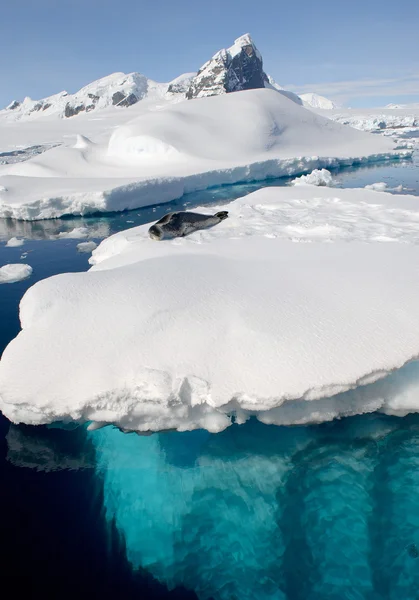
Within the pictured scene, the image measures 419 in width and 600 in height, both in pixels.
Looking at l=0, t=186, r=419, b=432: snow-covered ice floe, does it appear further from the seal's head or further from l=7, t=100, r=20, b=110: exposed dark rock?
l=7, t=100, r=20, b=110: exposed dark rock

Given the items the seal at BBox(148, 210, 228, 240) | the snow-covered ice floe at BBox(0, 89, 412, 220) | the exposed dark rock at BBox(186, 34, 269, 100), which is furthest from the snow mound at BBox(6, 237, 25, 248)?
the exposed dark rock at BBox(186, 34, 269, 100)

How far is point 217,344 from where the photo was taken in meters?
3.22

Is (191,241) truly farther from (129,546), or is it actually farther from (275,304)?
(129,546)

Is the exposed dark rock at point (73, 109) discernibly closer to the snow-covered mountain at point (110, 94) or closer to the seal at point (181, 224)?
the snow-covered mountain at point (110, 94)

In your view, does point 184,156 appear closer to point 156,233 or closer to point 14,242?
point 14,242

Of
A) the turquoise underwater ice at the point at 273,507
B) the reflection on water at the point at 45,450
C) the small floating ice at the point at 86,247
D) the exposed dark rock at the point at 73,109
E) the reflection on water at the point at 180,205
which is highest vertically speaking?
the exposed dark rock at the point at 73,109

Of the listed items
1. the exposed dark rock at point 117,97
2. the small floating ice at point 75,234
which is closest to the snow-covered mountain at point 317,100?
the exposed dark rock at point 117,97

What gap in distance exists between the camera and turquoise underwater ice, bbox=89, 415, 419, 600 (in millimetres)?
2578

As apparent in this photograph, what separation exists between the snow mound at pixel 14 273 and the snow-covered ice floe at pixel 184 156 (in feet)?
15.9

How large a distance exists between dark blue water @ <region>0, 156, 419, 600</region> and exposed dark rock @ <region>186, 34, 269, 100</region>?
5911 cm

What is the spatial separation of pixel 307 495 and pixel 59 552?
1774mm

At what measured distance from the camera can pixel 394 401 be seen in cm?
328

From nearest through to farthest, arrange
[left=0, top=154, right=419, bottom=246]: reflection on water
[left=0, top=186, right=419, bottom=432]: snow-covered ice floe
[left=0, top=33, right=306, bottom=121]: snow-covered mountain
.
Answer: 1. [left=0, top=186, right=419, bottom=432]: snow-covered ice floe
2. [left=0, top=154, right=419, bottom=246]: reflection on water
3. [left=0, top=33, right=306, bottom=121]: snow-covered mountain

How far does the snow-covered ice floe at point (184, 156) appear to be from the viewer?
470 inches
